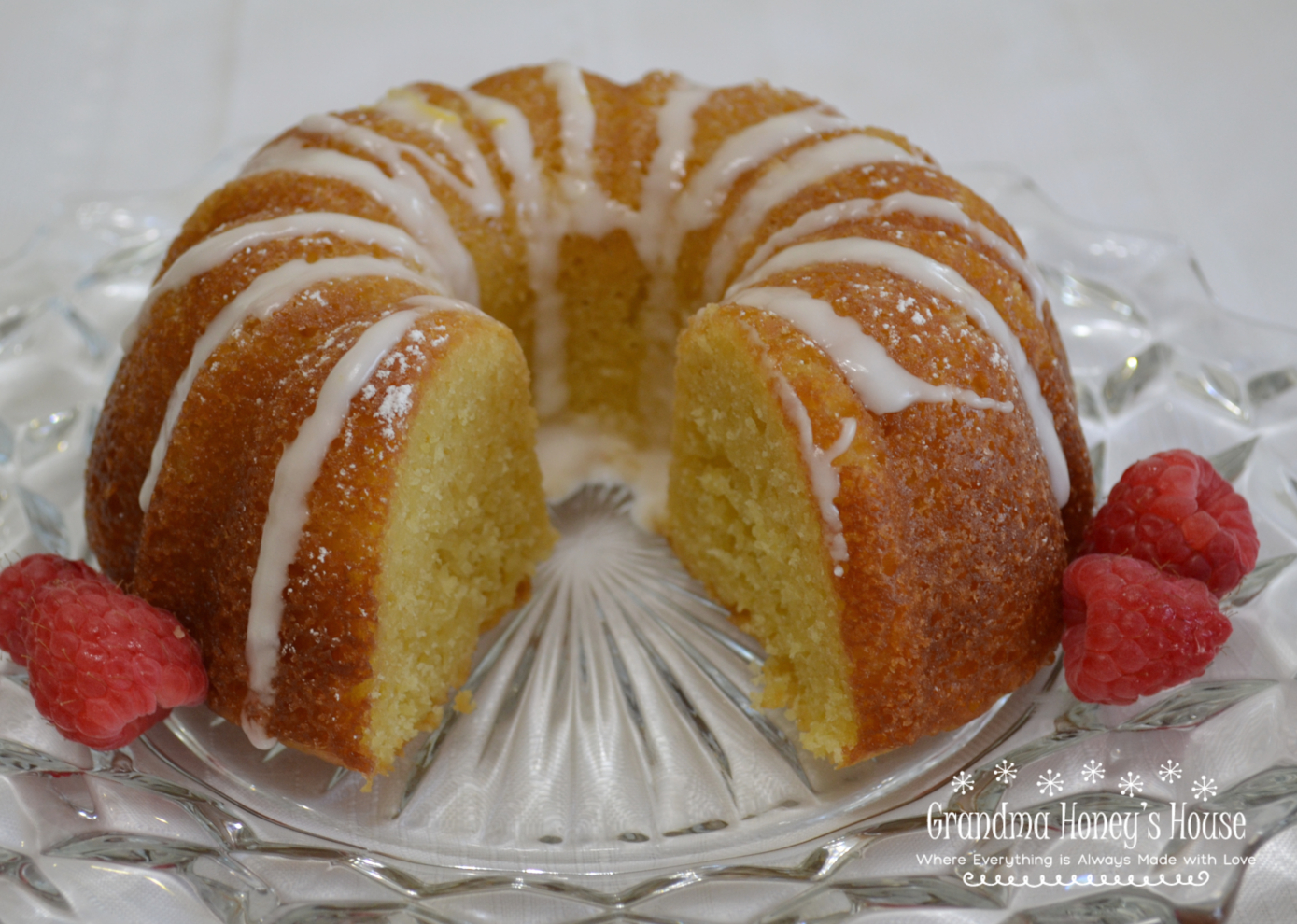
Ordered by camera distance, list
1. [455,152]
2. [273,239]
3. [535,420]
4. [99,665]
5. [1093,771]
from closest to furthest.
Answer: [99,665] < [1093,771] < [273,239] < [535,420] < [455,152]

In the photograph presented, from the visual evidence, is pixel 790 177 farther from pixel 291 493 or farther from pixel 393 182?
pixel 291 493

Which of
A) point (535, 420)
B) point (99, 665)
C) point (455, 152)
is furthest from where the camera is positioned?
point (455, 152)

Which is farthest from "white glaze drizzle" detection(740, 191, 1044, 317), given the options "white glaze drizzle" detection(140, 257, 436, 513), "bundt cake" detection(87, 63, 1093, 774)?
"white glaze drizzle" detection(140, 257, 436, 513)

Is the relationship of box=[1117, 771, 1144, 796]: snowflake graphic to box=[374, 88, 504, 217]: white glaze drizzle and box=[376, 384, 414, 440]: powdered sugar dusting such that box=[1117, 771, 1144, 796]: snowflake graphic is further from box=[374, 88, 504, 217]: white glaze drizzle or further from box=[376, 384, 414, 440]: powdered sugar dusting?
box=[374, 88, 504, 217]: white glaze drizzle

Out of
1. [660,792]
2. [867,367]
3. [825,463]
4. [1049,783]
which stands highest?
[867,367]

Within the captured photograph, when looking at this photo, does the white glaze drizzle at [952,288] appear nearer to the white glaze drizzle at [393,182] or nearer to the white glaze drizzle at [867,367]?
the white glaze drizzle at [867,367]

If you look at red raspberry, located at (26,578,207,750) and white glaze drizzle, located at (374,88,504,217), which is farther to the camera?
white glaze drizzle, located at (374,88,504,217)

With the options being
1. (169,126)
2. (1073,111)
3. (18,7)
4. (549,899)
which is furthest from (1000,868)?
(18,7)

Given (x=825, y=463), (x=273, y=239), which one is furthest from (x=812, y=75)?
(x=825, y=463)
